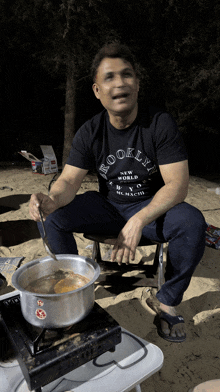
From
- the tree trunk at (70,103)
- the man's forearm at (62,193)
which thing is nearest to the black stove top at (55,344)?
the man's forearm at (62,193)

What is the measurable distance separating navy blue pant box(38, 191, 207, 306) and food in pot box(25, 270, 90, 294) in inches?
22.4

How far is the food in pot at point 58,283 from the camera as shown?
1320 mm

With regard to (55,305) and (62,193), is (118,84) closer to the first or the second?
(62,193)

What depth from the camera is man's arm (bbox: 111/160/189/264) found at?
68.2 inches

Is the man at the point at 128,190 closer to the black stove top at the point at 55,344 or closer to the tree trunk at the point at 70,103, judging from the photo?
the black stove top at the point at 55,344

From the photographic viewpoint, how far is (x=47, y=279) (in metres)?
1.43

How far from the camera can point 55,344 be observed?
1.19 m

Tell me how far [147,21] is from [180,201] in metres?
6.61

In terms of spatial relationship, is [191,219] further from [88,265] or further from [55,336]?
[55,336]

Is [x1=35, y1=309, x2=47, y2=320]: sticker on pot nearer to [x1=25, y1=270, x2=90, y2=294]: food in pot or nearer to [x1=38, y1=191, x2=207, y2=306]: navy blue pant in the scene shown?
[x1=25, y1=270, x2=90, y2=294]: food in pot

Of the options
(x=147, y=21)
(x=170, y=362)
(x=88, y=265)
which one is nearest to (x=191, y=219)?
(x=88, y=265)

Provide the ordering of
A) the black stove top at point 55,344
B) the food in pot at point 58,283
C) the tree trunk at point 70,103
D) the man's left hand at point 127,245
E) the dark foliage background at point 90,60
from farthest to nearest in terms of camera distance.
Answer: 1. the tree trunk at point 70,103
2. the dark foliage background at point 90,60
3. the man's left hand at point 127,245
4. the food in pot at point 58,283
5. the black stove top at point 55,344

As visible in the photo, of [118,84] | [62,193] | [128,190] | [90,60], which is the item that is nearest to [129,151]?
[128,190]

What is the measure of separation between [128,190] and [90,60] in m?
5.32
